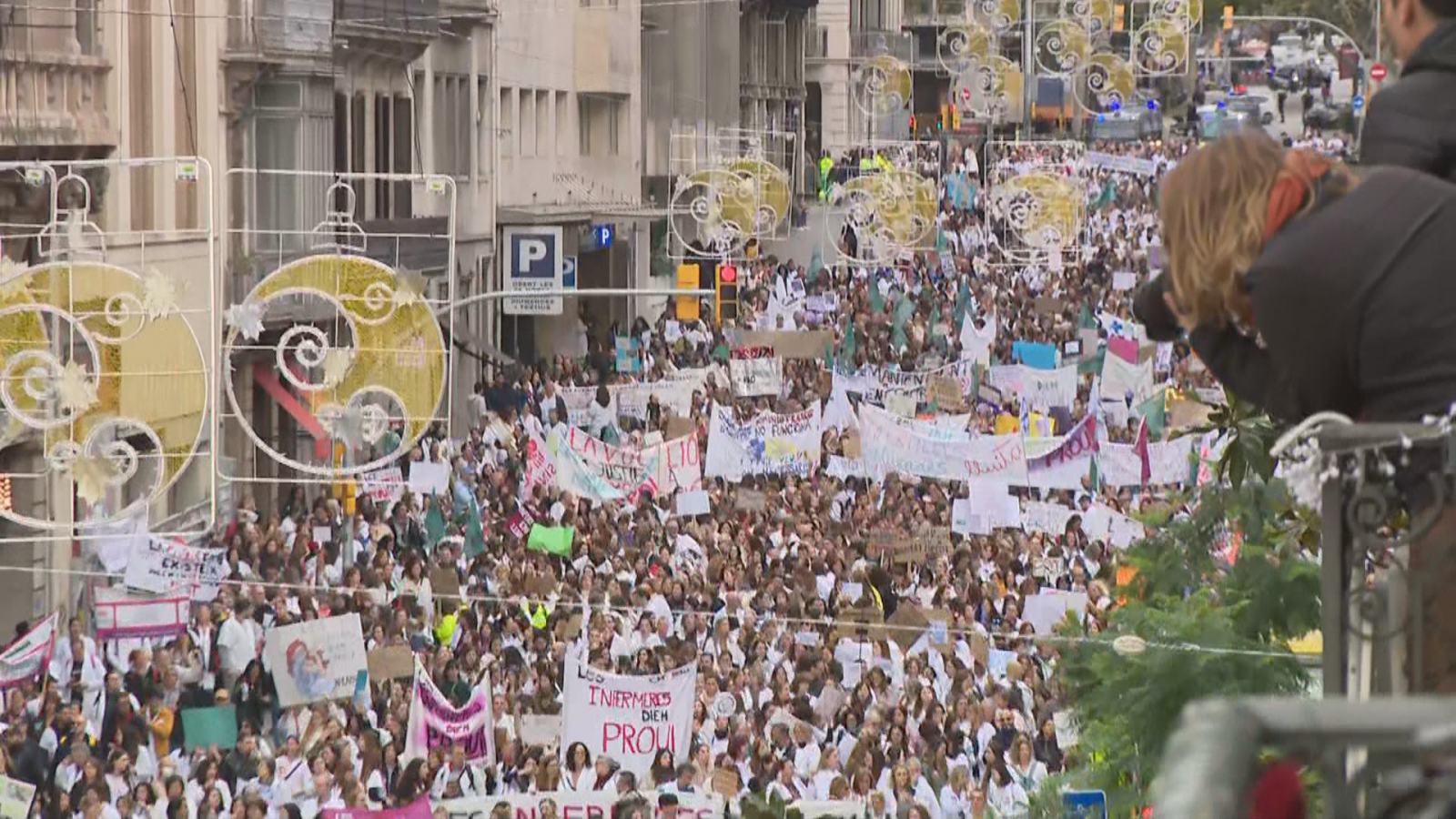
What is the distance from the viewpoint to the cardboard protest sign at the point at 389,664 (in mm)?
16938

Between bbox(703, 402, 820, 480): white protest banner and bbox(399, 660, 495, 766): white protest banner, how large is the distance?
31.7 ft

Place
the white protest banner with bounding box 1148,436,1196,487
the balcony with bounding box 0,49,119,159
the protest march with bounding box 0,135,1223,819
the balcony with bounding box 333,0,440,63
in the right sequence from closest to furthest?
the protest march with bounding box 0,135,1223,819
the balcony with bounding box 0,49,119,159
the white protest banner with bounding box 1148,436,1196,487
the balcony with bounding box 333,0,440,63

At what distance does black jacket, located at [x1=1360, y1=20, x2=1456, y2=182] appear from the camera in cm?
416

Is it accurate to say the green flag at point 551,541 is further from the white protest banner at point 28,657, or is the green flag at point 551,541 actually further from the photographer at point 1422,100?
the photographer at point 1422,100

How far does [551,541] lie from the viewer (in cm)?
2186

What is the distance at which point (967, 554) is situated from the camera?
70.9 ft

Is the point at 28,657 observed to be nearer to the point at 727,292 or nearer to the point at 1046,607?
the point at 1046,607

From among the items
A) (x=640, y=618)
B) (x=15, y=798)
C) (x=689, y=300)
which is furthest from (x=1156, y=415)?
(x=689, y=300)

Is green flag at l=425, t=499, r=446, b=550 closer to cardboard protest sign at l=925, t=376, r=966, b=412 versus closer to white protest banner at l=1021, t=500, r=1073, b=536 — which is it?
white protest banner at l=1021, t=500, r=1073, b=536

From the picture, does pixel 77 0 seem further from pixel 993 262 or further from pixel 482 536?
pixel 993 262

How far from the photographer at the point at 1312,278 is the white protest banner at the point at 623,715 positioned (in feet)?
39.0

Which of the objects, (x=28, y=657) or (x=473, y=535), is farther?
(x=473, y=535)

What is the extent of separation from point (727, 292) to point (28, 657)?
102 feet

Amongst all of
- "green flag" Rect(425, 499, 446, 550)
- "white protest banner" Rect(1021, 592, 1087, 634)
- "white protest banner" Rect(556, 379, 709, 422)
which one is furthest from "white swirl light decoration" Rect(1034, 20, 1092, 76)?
"white protest banner" Rect(1021, 592, 1087, 634)
